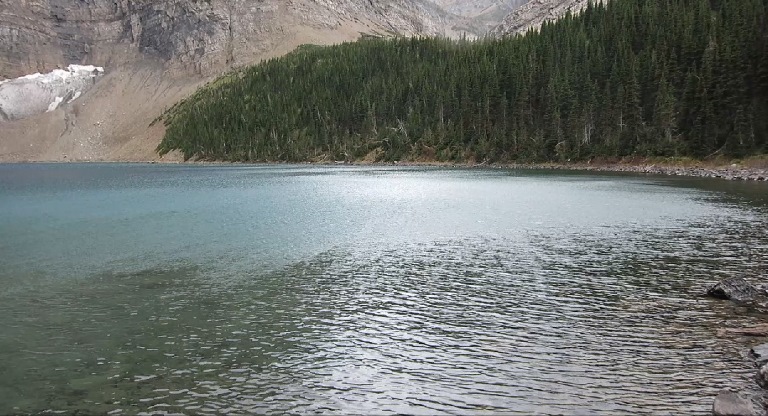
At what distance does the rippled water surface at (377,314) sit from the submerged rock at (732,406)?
438mm

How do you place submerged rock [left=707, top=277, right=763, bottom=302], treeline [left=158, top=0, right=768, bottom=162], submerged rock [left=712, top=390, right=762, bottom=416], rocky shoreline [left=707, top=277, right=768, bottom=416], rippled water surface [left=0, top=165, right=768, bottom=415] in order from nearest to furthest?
submerged rock [left=712, top=390, right=762, bottom=416]
rocky shoreline [left=707, top=277, right=768, bottom=416]
rippled water surface [left=0, top=165, right=768, bottom=415]
submerged rock [left=707, top=277, right=763, bottom=302]
treeline [left=158, top=0, right=768, bottom=162]

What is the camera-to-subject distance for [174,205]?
62.7 meters

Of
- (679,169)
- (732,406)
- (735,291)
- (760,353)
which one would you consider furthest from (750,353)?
(679,169)

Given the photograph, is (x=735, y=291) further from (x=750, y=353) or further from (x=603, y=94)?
(x=603, y=94)

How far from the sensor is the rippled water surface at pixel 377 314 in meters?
14.8

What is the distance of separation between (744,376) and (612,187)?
205 ft

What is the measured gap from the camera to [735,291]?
23.0 metres

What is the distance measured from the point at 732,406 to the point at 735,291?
1195 cm

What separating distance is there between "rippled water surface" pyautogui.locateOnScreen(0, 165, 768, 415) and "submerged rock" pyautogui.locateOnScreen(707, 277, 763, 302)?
923 millimetres

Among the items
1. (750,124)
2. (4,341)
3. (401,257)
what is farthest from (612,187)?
(4,341)

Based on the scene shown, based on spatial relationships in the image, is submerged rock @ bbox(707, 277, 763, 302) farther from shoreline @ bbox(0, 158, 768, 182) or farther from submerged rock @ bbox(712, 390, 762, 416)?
shoreline @ bbox(0, 158, 768, 182)

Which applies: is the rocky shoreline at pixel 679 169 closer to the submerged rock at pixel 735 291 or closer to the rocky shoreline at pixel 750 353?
the submerged rock at pixel 735 291

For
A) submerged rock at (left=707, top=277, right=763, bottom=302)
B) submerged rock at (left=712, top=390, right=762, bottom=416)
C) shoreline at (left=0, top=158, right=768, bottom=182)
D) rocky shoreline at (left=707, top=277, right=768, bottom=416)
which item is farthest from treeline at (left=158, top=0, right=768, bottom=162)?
submerged rock at (left=712, top=390, right=762, bottom=416)

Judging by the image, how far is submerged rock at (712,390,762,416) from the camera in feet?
41.6
